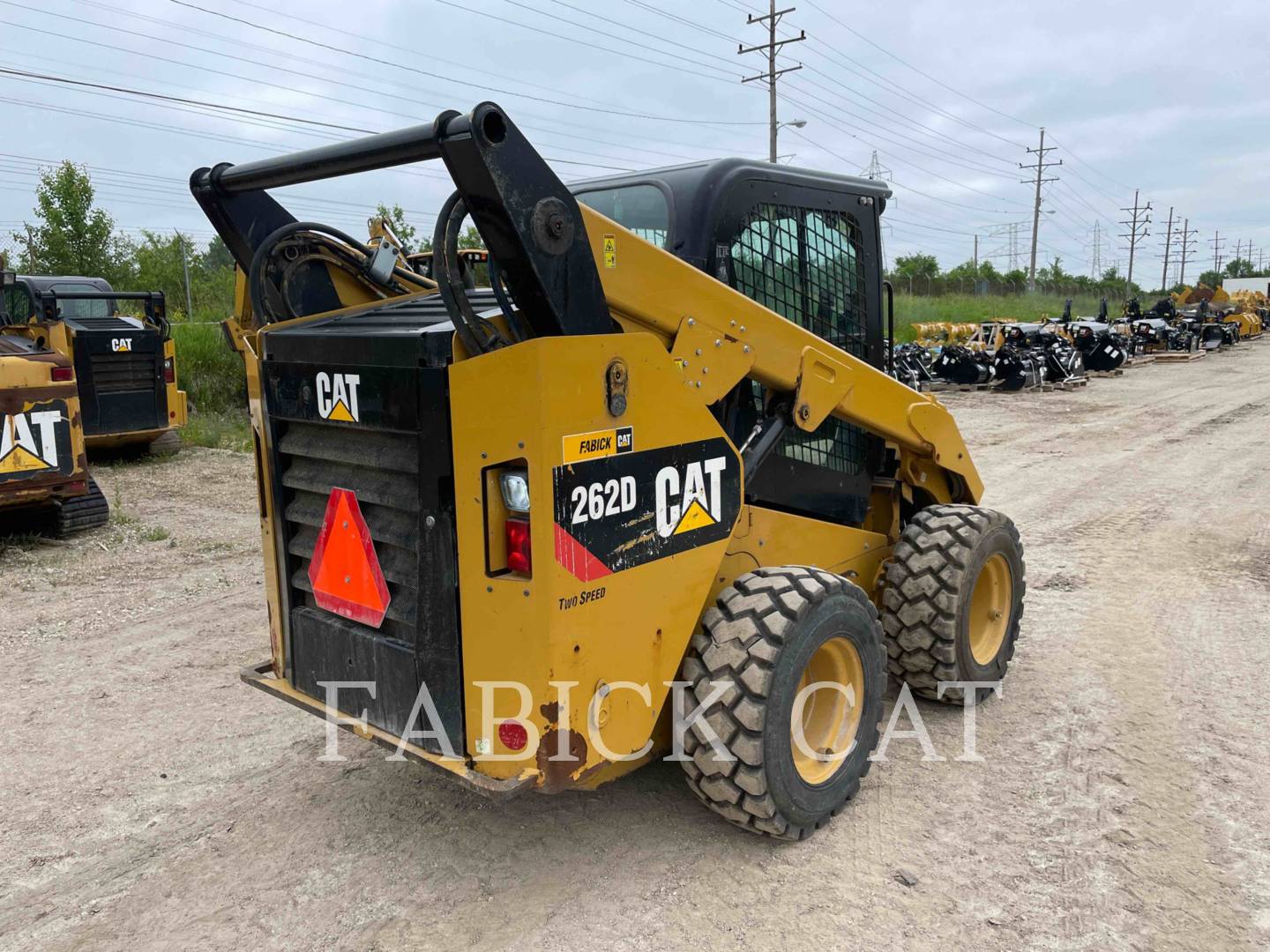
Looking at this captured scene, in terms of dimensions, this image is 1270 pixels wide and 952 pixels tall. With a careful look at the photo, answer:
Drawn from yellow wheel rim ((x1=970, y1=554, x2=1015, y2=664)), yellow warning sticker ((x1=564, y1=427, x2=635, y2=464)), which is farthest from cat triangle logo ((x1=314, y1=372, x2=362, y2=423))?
yellow wheel rim ((x1=970, y1=554, x2=1015, y2=664))

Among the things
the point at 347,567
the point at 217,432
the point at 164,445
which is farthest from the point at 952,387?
the point at 347,567

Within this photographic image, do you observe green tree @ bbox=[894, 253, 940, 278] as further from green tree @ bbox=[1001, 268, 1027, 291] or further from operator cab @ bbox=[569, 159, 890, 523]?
operator cab @ bbox=[569, 159, 890, 523]

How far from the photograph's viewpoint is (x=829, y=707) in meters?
3.42

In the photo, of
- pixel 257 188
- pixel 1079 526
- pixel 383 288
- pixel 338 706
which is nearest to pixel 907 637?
pixel 338 706

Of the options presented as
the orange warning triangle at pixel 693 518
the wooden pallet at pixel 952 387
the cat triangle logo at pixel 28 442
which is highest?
the orange warning triangle at pixel 693 518

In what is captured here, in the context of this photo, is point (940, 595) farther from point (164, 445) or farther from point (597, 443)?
point (164, 445)

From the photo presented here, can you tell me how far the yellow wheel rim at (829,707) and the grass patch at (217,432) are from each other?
10130 millimetres

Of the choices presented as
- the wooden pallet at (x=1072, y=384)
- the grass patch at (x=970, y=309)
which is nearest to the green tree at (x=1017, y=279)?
the grass patch at (x=970, y=309)

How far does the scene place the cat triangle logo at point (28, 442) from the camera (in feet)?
23.0

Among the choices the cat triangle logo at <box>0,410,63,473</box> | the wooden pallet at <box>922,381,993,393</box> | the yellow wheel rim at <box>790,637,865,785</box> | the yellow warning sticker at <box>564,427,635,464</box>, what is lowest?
the wooden pallet at <box>922,381,993,393</box>

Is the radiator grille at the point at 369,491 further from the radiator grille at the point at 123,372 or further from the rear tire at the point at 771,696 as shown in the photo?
the radiator grille at the point at 123,372

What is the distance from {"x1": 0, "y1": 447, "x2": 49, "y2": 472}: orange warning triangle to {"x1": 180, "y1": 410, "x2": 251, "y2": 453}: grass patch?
473 centimetres

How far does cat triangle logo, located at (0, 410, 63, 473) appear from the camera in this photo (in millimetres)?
7008

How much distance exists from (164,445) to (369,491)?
10.0m
